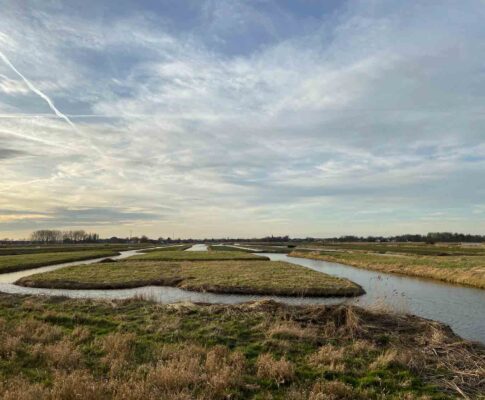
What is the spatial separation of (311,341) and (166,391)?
6630 mm

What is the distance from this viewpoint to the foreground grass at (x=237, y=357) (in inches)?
335

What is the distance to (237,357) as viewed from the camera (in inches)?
425

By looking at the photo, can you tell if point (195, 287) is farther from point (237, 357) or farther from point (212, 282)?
point (237, 357)

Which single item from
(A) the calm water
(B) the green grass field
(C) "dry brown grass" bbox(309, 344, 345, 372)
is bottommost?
(A) the calm water

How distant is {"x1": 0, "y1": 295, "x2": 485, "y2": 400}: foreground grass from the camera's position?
8.51m

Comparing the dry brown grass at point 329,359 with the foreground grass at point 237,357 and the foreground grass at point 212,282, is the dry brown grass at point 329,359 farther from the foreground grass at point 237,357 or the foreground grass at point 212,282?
the foreground grass at point 212,282

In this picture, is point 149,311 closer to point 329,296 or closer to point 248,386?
point 248,386

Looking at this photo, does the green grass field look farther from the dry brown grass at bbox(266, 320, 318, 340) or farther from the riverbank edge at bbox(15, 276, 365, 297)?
the dry brown grass at bbox(266, 320, 318, 340)

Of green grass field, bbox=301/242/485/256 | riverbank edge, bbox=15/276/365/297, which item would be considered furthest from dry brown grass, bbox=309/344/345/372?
green grass field, bbox=301/242/485/256

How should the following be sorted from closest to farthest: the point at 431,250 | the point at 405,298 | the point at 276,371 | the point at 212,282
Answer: the point at 276,371 < the point at 405,298 < the point at 212,282 < the point at 431,250

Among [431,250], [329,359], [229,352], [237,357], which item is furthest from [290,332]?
[431,250]

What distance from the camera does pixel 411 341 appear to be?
14.4m

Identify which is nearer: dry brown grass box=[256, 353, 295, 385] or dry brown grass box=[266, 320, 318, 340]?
dry brown grass box=[256, 353, 295, 385]

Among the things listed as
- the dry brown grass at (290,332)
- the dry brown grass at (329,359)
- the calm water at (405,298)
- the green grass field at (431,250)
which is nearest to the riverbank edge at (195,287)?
the calm water at (405,298)
